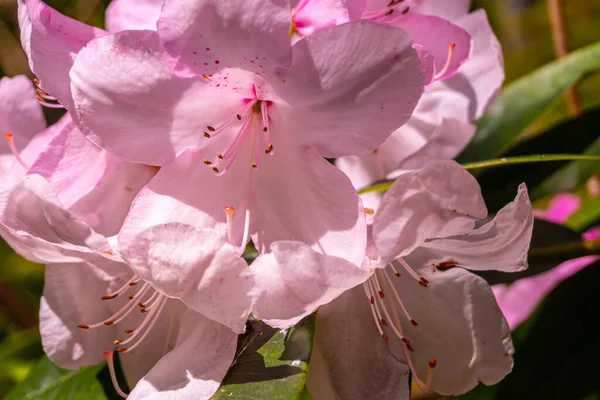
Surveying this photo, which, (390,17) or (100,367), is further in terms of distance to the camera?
(100,367)

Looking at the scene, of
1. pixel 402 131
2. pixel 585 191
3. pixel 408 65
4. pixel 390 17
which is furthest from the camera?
pixel 585 191

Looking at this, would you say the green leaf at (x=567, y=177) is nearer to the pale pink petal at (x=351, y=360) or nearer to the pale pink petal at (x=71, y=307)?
the pale pink petal at (x=351, y=360)

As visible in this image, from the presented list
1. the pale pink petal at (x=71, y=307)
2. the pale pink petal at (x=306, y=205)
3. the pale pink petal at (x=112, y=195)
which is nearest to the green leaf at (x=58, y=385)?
the pale pink petal at (x=71, y=307)

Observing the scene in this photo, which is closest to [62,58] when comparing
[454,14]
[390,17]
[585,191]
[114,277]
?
[114,277]

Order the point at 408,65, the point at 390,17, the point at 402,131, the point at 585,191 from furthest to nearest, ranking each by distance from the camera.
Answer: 1. the point at 585,191
2. the point at 402,131
3. the point at 390,17
4. the point at 408,65

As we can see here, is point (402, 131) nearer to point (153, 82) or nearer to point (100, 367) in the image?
point (153, 82)

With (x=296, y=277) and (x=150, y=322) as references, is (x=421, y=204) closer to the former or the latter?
(x=296, y=277)

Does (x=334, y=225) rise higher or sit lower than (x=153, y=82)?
lower

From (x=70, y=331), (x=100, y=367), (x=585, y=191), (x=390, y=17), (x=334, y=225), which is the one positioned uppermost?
(x=390, y=17)

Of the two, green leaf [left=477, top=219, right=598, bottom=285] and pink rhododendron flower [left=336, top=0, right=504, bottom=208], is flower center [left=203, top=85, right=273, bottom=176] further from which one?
green leaf [left=477, top=219, right=598, bottom=285]
